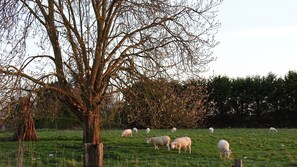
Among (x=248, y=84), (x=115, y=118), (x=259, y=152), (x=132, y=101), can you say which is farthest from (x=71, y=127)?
(x=132, y=101)

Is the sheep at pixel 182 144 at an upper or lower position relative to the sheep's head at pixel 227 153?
upper

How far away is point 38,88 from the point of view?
1376 cm

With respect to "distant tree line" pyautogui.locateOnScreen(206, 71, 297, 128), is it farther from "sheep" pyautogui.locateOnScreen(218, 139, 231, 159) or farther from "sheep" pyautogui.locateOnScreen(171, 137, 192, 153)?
"sheep" pyautogui.locateOnScreen(218, 139, 231, 159)

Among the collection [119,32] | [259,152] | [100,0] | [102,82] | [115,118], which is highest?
[100,0]

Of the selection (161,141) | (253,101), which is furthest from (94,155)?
(253,101)

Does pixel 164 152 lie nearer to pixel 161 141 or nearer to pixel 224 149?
pixel 161 141

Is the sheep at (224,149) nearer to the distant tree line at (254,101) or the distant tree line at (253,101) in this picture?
the distant tree line at (253,101)

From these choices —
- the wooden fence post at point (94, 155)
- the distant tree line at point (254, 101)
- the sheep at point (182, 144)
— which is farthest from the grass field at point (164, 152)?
the distant tree line at point (254, 101)

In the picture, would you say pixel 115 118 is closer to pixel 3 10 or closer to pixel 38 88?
pixel 38 88

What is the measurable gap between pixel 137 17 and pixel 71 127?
28032 millimetres

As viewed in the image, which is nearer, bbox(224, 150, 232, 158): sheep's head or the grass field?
the grass field

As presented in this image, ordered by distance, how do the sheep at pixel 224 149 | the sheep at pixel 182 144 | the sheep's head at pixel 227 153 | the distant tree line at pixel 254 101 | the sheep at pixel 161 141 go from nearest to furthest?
the sheep's head at pixel 227 153
the sheep at pixel 224 149
the sheep at pixel 182 144
the sheep at pixel 161 141
the distant tree line at pixel 254 101

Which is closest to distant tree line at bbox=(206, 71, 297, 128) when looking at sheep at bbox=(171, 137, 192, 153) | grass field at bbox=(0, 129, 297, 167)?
grass field at bbox=(0, 129, 297, 167)

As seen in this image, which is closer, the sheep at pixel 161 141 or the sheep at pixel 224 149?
the sheep at pixel 224 149
